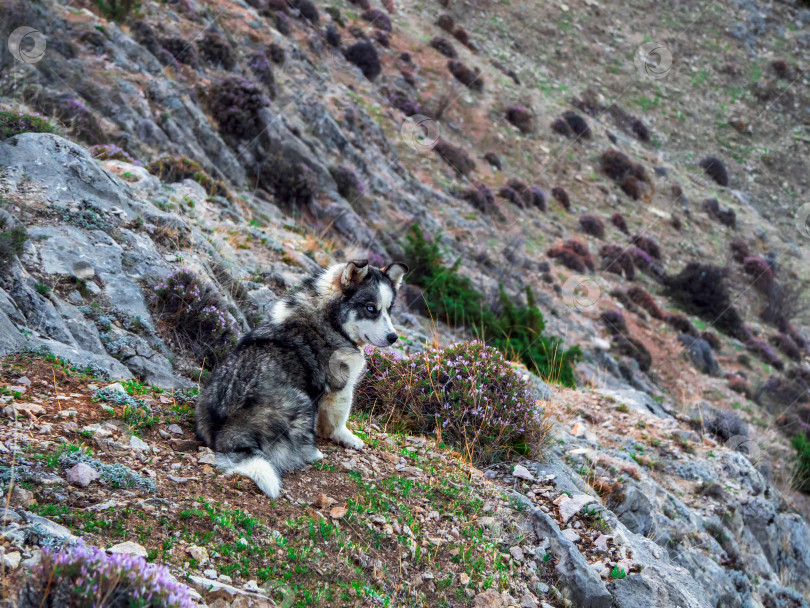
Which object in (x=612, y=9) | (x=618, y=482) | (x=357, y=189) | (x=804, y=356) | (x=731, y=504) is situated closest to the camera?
(x=618, y=482)

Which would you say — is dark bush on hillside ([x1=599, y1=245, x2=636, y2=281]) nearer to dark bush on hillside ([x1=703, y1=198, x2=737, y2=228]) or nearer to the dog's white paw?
dark bush on hillside ([x1=703, y1=198, x2=737, y2=228])

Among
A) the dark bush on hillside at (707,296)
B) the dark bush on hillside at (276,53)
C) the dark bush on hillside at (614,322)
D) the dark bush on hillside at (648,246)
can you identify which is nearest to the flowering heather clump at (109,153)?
the dark bush on hillside at (276,53)

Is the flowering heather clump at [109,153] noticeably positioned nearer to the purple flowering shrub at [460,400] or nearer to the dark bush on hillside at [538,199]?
the purple flowering shrub at [460,400]

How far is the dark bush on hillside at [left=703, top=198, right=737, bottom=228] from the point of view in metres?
36.7

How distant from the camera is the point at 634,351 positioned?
77.9 feet

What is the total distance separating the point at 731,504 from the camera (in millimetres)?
10352

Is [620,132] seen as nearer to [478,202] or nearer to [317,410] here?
[478,202]

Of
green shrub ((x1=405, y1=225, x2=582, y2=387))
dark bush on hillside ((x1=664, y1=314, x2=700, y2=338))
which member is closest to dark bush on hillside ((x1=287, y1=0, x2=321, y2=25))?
green shrub ((x1=405, y1=225, x2=582, y2=387))

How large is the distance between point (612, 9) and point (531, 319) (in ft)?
129

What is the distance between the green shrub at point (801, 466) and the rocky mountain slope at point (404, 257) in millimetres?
187

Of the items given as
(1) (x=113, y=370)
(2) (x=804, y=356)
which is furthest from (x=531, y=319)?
(2) (x=804, y=356)

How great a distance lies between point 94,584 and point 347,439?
3524 mm

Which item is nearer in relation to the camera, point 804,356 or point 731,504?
point 731,504

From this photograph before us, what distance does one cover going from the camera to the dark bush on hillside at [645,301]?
92.1ft
